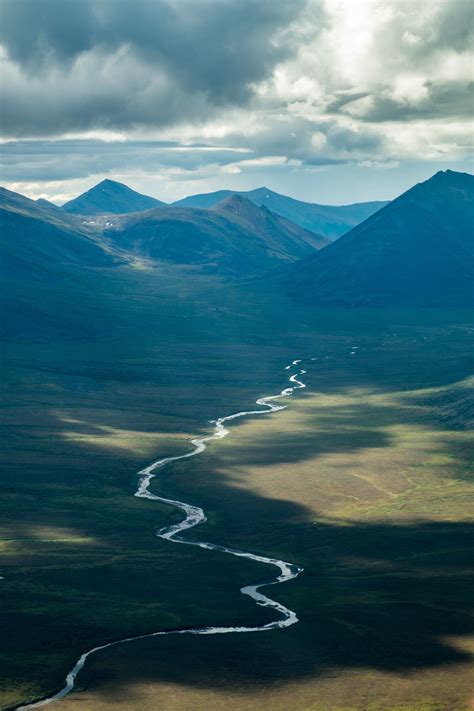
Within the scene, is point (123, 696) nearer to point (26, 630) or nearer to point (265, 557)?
point (26, 630)

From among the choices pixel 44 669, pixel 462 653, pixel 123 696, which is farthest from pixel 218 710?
pixel 462 653

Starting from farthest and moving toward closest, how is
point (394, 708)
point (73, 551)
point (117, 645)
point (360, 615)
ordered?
point (73, 551) → point (360, 615) → point (117, 645) → point (394, 708)

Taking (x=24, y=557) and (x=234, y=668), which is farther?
(x=24, y=557)

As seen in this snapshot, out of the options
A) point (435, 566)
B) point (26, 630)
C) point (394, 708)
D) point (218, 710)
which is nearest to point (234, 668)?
point (218, 710)

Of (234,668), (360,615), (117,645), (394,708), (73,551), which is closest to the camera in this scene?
(394,708)

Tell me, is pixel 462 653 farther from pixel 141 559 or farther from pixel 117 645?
pixel 141 559

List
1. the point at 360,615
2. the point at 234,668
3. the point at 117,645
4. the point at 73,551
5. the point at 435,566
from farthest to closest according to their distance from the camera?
the point at 73,551, the point at 435,566, the point at 360,615, the point at 117,645, the point at 234,668

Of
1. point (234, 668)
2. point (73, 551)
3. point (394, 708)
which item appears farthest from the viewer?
point (73, 551)

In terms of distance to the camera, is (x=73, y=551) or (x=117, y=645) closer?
(x=117, y=645)
